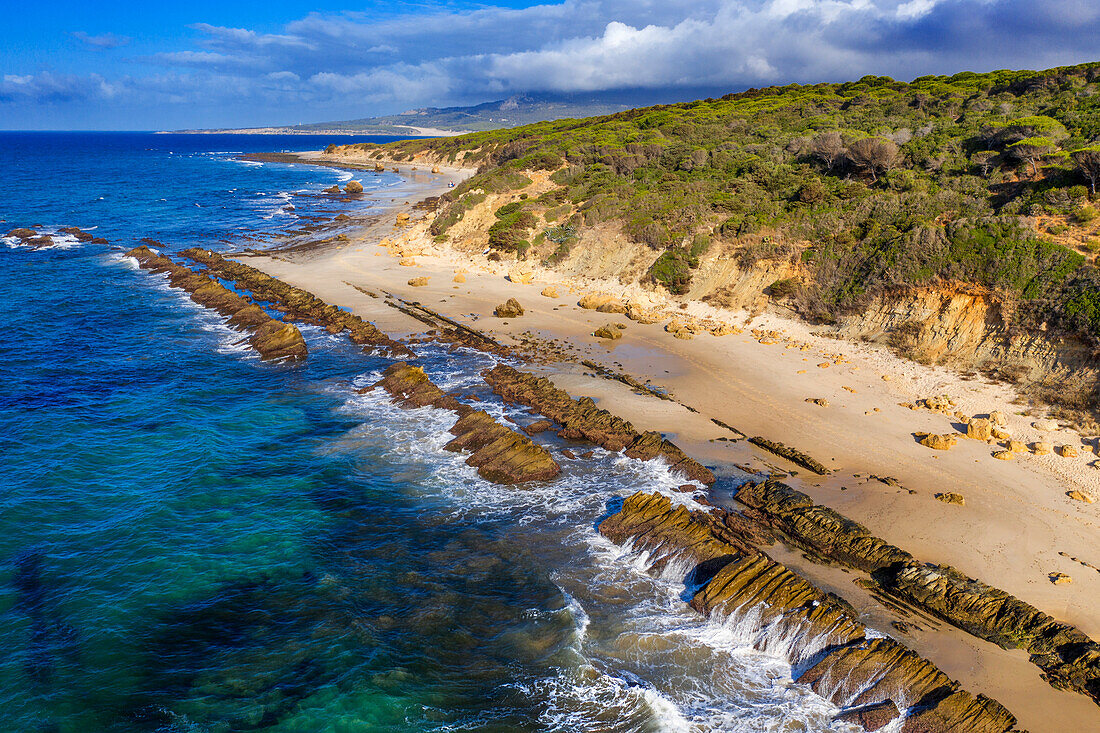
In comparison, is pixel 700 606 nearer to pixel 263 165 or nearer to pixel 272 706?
pixel 272 706

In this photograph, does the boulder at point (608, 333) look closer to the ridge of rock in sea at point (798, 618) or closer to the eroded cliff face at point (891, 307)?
the eroded cliff face at point (891, 307)

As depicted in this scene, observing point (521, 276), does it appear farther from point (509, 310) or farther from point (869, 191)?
point (869, 191)

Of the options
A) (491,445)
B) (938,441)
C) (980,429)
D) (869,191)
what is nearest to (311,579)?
(491,445)

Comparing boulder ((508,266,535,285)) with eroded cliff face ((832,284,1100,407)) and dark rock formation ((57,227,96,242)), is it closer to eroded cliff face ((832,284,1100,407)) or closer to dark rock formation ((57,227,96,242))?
eroded cliff face ((832,284,1100,407))

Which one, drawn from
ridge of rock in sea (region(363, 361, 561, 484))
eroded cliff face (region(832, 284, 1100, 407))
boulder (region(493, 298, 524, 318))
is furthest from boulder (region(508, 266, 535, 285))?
eroded cliff face (region(832, 284, 1100, 407))

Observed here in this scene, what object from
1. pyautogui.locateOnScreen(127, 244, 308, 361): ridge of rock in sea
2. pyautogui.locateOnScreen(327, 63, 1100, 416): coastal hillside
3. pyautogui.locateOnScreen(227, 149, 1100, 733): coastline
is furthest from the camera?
pyautogui.locateOnScreen(127, 244, 308, 361): ridge of rock in sea

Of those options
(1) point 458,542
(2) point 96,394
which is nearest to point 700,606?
(1) point 458,542
